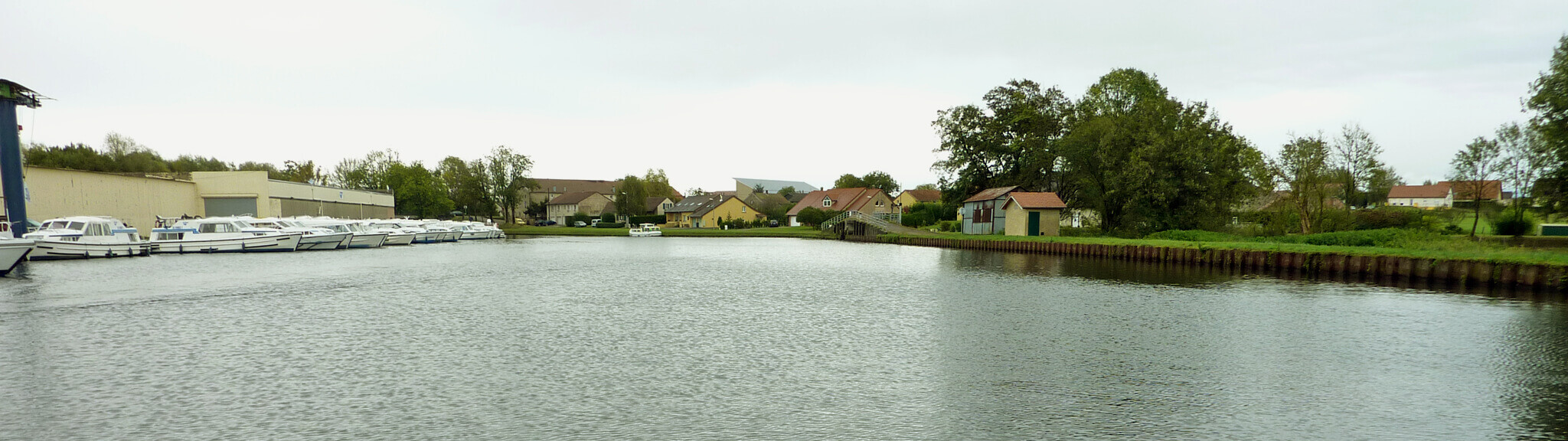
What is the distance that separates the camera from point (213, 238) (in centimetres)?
3962

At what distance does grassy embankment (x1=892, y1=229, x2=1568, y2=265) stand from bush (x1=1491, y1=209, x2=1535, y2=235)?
10890 millimetres

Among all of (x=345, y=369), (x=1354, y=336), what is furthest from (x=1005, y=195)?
(x=345, y=369)

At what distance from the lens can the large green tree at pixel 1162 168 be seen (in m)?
42.1

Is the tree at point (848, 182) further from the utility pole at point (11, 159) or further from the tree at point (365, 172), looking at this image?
the utility pole at point (11, 159)

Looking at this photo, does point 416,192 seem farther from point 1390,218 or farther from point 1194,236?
point 1390,218

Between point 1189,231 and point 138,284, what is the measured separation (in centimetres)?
4181

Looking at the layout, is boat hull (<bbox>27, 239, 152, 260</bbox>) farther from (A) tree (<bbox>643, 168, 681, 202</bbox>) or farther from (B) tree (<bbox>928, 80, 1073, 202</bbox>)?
(A) tree (<bbox>643, 168, 681, 202</bbox>)

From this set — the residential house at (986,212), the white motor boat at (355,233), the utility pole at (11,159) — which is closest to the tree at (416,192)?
the white motor boat at (355,233)

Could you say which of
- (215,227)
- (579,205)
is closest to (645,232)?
(215,227)

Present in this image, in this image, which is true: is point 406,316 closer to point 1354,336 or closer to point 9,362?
point 9,362

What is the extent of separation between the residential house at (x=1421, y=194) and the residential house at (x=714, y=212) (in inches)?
3666

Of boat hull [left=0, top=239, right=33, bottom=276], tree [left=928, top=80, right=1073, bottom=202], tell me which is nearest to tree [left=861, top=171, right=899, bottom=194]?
tree [left=928, top=80, right=1073, bottom=202]

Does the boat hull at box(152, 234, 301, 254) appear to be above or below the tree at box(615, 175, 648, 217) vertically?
below

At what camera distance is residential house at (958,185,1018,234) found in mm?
50344
